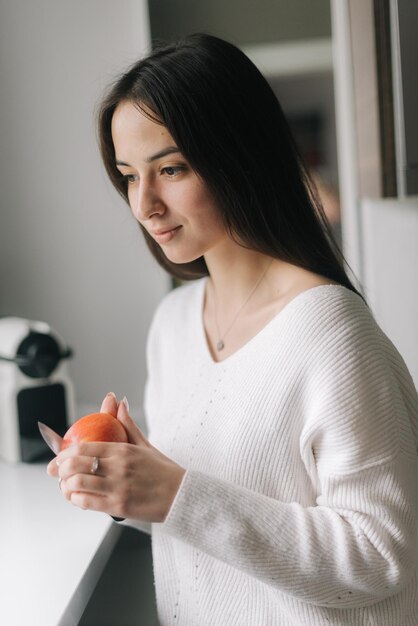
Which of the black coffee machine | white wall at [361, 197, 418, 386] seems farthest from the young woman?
the black coffee machine

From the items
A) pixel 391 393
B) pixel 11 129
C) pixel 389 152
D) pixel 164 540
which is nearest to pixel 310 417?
pixel 391 393

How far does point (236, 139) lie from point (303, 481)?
464 millimetres

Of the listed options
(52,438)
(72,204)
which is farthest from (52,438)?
(72,204)

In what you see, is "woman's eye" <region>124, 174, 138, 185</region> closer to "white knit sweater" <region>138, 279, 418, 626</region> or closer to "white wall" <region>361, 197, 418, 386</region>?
"white knit sweater" <region>138, 279, 418, 626</region>

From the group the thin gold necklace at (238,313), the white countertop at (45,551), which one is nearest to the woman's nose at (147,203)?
the thin gold necklace at (238,313)

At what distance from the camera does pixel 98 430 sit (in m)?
0.93

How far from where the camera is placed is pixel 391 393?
94cm

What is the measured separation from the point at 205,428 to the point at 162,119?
430mm

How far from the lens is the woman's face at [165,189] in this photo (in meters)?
1.03

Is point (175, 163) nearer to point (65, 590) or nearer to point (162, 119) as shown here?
point (162, 119)

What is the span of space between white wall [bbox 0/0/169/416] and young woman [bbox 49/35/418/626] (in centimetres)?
70

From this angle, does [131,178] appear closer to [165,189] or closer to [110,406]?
[165,189]

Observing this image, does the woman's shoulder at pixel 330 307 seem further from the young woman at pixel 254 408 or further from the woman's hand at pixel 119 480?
the woman's hand at pixel 119 480

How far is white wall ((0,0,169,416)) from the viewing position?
1.82 metres
